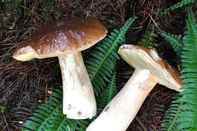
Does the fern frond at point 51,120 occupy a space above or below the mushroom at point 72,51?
below

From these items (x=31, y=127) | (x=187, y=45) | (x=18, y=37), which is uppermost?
(x=187, y=45)

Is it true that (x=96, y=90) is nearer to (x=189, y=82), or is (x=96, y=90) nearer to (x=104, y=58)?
(x=104, y=58)

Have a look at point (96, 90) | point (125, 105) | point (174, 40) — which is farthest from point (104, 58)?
point (174, 40)

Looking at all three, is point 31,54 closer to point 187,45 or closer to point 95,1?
point 95,1

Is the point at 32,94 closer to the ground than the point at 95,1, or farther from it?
closer to the ground

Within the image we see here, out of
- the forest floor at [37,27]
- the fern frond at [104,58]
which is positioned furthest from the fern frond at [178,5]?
the fern frond at [104,58]

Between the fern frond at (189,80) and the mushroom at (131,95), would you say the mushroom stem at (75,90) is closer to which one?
the mushroom at (131,95)

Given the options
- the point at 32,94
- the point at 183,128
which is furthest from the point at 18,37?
the point at 183,128
